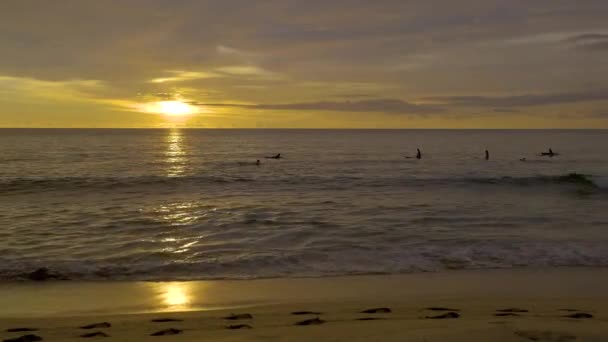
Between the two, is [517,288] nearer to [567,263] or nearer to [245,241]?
[567,263]

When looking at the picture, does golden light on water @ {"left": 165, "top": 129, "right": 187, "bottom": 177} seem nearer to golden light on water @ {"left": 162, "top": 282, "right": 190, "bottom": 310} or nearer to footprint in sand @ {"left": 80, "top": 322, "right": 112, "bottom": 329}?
golden light on water @ {"left": 162, "top": 282, "right": 190, "bottom": 310}

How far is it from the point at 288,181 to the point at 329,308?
26.6 m

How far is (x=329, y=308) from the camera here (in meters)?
8.59

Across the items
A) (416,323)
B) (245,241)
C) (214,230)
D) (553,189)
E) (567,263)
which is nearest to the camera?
(416,323)

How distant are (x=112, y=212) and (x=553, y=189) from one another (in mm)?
25575

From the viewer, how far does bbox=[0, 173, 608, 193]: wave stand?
105ft

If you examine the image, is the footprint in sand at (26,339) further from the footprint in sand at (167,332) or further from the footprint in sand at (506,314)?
the footprint in sand at (506,314)

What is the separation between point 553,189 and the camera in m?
31.4

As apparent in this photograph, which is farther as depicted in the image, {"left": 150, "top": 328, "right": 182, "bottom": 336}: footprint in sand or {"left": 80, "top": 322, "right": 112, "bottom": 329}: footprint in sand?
{"left": 80, "top": 322, "right": 112, "bottom": 329}: footprint in sand

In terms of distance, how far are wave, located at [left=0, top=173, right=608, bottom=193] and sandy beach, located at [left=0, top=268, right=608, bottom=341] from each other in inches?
820

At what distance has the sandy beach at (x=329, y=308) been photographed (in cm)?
684

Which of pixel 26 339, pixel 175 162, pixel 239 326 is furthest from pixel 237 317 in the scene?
pixel 175 162

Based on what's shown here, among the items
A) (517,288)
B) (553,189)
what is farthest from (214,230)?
(553,189)

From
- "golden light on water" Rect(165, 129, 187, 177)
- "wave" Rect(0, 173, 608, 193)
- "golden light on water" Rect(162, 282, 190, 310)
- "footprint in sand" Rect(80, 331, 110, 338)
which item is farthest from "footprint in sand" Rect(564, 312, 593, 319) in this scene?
"golden light on water" Rect(165, 129, 187, 177)
